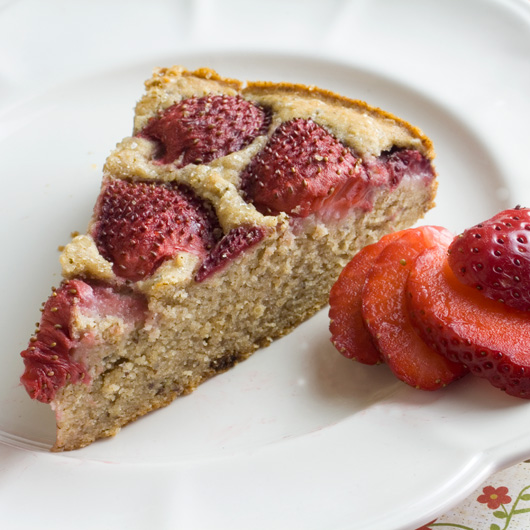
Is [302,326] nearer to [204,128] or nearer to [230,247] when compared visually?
[230,247]

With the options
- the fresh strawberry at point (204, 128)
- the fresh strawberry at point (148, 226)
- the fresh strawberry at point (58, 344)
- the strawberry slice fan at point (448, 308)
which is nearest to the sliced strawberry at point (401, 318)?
the strawberry slice fan at point (448, 308)

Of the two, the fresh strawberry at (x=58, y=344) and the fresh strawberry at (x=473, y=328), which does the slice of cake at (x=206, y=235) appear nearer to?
the fresh strawberry at (x=58, y=344)

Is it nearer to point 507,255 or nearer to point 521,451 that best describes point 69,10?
point 507,255

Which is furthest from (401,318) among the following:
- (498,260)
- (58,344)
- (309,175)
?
(58,344)

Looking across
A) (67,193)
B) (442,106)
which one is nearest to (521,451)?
(442,106)

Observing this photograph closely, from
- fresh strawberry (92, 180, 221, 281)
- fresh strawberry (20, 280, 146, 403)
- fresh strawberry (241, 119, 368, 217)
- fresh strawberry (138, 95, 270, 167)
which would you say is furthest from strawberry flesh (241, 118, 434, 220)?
fresh strawberry (20, 280, 146, 403)
